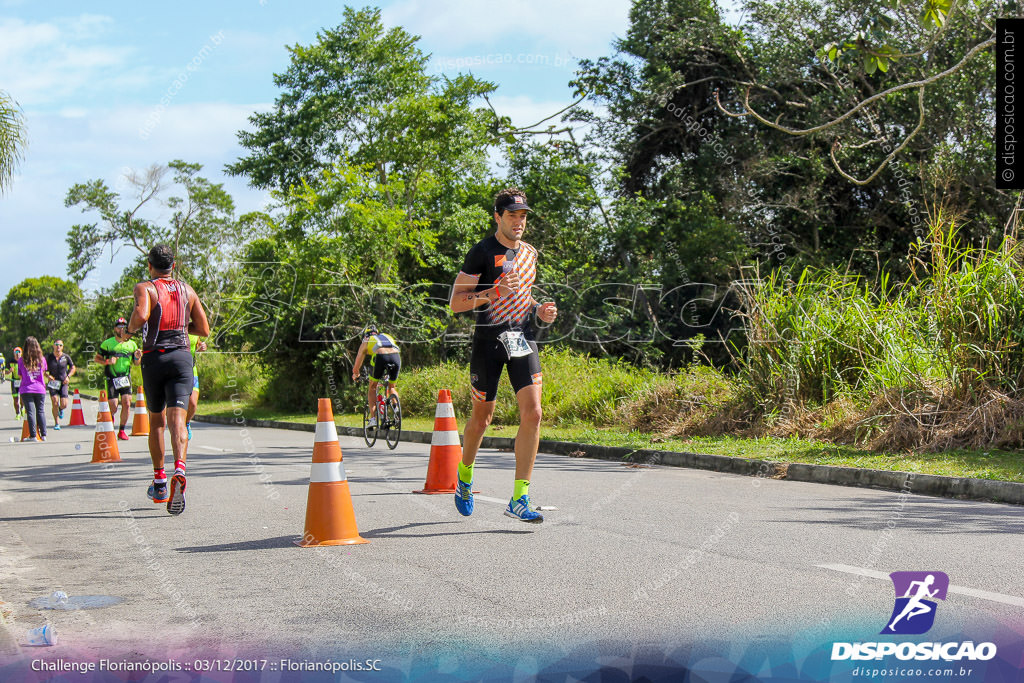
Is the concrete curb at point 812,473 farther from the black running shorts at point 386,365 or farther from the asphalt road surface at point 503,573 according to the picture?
the black running shorts at point 386,365

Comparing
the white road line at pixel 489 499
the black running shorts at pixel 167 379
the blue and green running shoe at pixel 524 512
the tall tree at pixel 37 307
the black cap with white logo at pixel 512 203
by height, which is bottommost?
the white road line at pixel 489 499

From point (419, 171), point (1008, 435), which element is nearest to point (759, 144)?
point (419, 171)

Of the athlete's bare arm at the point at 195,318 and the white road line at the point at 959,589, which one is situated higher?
the athlete's bare arm at the point at 195,318

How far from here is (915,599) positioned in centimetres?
461

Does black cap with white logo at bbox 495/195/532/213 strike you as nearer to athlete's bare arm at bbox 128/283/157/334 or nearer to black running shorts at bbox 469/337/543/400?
black running shorts at bbox 469/337/543/400

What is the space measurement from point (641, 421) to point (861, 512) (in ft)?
26.8

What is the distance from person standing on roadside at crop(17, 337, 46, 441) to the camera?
16750mm

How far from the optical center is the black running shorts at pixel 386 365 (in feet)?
47.8

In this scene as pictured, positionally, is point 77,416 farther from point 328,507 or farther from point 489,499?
point 328,507

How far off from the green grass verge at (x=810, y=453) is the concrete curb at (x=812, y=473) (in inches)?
7.1

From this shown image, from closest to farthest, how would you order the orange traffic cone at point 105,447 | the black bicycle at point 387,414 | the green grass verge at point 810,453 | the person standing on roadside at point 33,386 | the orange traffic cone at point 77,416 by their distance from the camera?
the green grass verge at point 810,453, the orange traffic cone at point 105,447, the black bicycle at point 387,414, the person standing on roadside at point 33,386, the orange traffic cone at point 77,416

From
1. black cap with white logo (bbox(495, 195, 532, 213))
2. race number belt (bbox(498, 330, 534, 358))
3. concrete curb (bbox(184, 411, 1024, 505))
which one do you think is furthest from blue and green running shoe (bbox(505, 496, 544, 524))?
concrete curb (bbox(184, 411, 1024, 505))

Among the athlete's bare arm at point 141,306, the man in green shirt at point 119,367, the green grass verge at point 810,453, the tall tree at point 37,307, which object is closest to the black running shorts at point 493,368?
the athlete's bare arm at point 141,306

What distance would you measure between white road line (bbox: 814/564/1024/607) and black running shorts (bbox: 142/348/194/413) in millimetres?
5027
